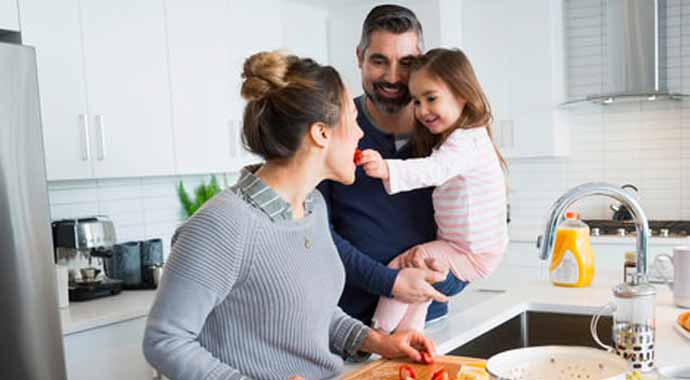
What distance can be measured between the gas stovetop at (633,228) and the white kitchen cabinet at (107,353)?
8.83ft

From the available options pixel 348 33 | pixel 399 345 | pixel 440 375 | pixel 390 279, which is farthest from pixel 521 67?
pixel 440 375

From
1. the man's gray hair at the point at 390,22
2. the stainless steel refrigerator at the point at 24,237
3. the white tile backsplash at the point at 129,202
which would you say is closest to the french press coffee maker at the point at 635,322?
the man's gray hair at the point at 390,22

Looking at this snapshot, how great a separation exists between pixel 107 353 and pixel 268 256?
1779 mm

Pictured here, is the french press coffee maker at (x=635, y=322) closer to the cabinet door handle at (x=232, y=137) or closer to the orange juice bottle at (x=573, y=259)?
the orange juice bottle at (x=573, y=259)

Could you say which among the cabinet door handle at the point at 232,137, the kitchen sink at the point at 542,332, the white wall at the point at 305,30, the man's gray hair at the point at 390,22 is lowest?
the kitchen sink at the point at 542,332

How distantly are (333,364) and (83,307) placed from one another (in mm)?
1777

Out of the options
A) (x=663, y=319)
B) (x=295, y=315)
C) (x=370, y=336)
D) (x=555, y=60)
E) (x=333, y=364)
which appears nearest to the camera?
(x=295, y=315)

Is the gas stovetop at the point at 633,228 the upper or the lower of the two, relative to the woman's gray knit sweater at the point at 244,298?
lower

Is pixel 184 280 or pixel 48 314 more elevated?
pixel 184 280

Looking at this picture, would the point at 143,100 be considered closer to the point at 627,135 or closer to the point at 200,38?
the point at 200,38

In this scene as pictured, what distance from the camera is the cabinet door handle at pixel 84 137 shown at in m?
2.93

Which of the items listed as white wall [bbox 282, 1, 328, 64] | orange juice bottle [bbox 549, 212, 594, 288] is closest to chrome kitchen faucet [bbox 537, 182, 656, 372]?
orange juice bottle [bbox 549, 212, 594, 288]

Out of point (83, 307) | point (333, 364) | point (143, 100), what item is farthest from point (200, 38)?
point (333, 364)

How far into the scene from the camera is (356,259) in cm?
168
